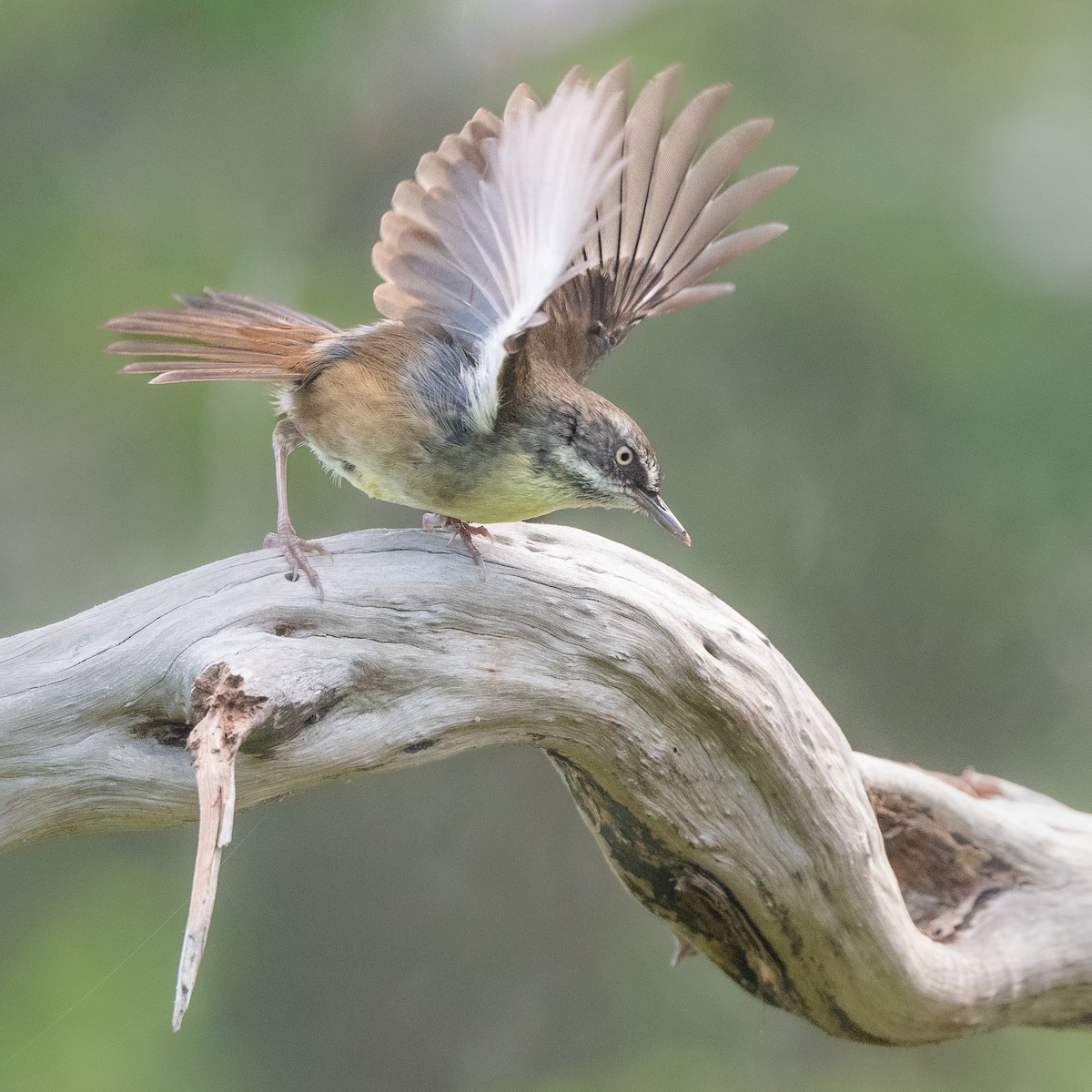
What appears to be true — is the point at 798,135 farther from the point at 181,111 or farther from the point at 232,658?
the point at 232,658

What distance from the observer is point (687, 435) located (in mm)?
5113

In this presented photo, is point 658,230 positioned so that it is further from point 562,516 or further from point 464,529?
point 562,516

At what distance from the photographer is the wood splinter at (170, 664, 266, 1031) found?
136cm

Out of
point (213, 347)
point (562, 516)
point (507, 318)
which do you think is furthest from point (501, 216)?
point (562, 516)

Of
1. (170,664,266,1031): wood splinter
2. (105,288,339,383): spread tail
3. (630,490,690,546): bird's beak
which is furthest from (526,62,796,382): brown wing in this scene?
(170,664,266,1031): wood splinter

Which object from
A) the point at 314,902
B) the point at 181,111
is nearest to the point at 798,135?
the point at 181,111

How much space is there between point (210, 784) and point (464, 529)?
0.96 meters

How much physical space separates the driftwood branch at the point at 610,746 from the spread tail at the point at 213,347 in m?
0.43

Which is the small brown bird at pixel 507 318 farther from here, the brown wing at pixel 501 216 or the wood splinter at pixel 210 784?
the wood splinter at pixel 210 784

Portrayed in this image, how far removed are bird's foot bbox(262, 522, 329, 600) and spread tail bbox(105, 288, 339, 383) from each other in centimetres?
37

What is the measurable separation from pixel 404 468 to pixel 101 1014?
383cm

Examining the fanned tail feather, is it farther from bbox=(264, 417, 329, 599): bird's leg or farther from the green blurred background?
the green blurred background

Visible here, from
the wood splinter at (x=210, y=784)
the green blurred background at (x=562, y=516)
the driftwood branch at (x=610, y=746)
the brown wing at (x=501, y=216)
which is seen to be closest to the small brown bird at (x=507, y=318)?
the brown wing at (x=501, y=216)

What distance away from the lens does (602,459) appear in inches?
87.0
